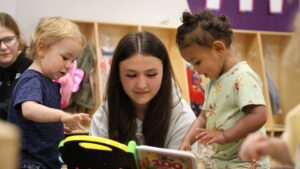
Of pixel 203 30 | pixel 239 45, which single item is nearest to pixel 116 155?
pixel 203 30

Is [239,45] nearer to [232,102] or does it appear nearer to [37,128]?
[232,102]

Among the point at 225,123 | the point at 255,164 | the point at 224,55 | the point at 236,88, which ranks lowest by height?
the point at 255,164

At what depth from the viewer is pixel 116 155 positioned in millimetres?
1241

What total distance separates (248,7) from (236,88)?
3569 millimetres

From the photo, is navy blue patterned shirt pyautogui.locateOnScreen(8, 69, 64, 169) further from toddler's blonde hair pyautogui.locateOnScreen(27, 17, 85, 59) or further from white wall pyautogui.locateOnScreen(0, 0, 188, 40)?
white wall pyautogui.locateOnScreen(0, 0, 188, 40)

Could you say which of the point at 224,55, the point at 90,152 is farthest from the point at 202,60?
the point at 90,152

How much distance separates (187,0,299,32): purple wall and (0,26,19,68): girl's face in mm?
3097

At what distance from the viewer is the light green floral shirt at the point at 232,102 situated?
141cm

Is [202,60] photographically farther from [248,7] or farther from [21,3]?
[248,7]

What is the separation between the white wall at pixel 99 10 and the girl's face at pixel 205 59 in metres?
2.76

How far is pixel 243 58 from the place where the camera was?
471 cm

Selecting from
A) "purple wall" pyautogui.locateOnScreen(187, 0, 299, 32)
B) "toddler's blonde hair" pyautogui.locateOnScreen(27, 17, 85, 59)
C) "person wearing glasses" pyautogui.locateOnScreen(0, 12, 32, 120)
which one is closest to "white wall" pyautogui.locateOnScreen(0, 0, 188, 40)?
"purple wall" pyautogui.locateOnScreen(187, 0, 299, 32)

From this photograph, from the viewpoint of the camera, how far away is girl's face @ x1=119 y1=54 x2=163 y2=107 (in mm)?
1543

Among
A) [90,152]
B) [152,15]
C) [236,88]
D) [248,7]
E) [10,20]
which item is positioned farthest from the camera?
[248,7]
